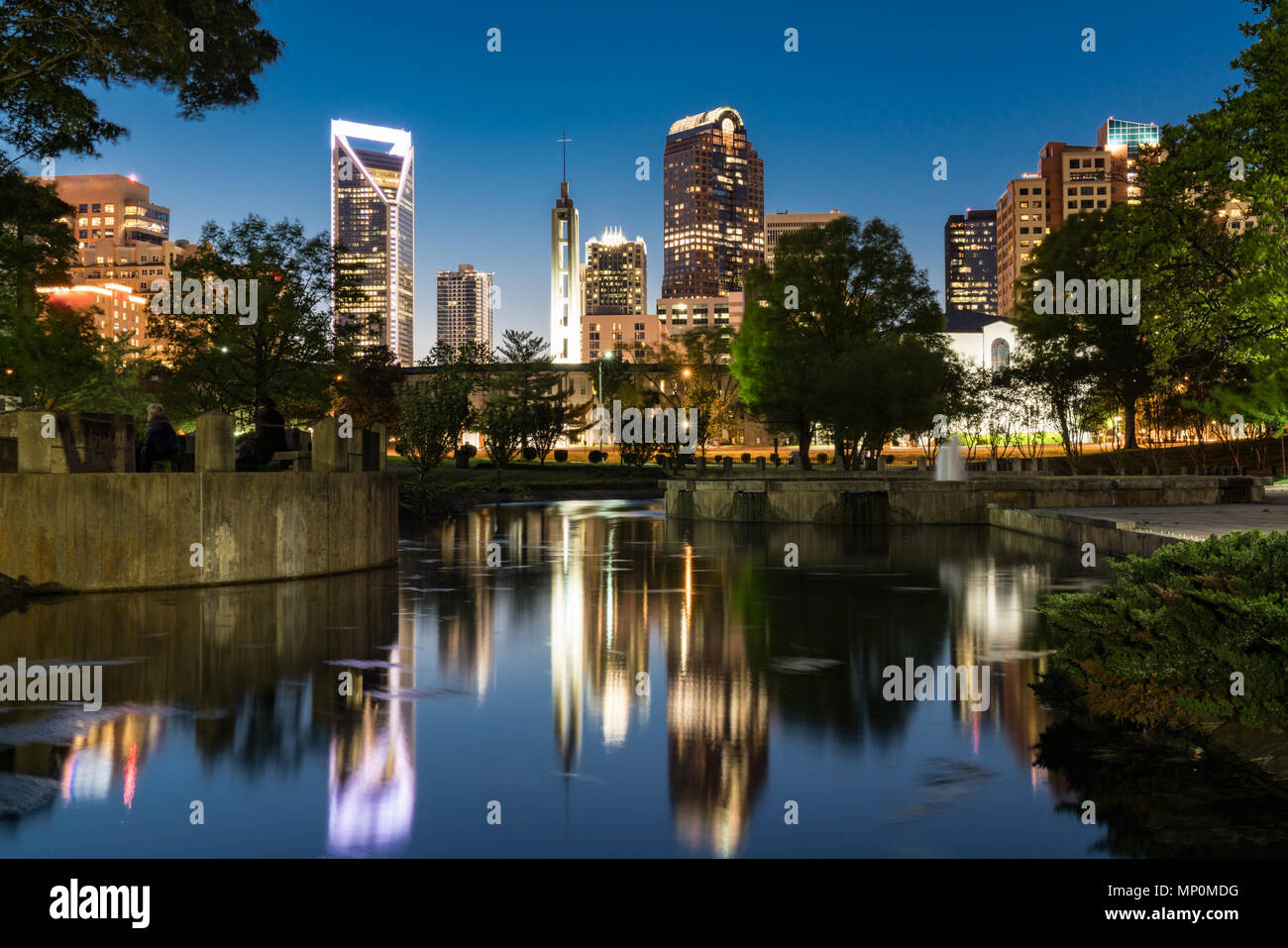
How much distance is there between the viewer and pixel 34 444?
14.9 m

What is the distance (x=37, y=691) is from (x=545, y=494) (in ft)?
148

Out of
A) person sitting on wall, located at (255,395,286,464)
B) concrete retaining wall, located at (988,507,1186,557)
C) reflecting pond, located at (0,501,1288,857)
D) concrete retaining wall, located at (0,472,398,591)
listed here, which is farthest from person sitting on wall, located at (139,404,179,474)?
concrete retaining wall, located at (988,507,1186,557)

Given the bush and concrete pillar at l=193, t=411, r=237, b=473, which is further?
concrete pillar at l=193, t=411, r=237, b=473

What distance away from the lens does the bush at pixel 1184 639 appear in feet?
23.9

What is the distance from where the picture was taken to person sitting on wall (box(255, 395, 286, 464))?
724 inches

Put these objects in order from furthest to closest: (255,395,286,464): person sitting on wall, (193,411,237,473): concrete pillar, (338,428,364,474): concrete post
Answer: (255,395,286,464): person sitting on wall
(338,428,364,474): concrete post
(193,411,237,473): concrete pillar

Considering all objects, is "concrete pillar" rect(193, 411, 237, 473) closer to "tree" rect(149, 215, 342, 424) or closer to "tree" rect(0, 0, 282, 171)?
"tree" rect(0, 0, 282, 171)

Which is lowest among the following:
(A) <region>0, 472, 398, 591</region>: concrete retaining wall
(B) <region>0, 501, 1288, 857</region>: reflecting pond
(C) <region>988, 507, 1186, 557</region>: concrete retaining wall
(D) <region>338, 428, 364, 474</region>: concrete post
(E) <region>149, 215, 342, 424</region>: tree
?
(B) <region>0, 501, 1288, 857</region>: reflecting pond

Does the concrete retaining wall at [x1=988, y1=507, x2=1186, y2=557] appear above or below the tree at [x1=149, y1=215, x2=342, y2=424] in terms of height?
below

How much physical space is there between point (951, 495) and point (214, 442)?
24.2 meters

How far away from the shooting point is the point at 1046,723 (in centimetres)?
840

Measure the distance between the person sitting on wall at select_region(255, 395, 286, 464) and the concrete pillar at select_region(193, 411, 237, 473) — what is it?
7.15 ft
